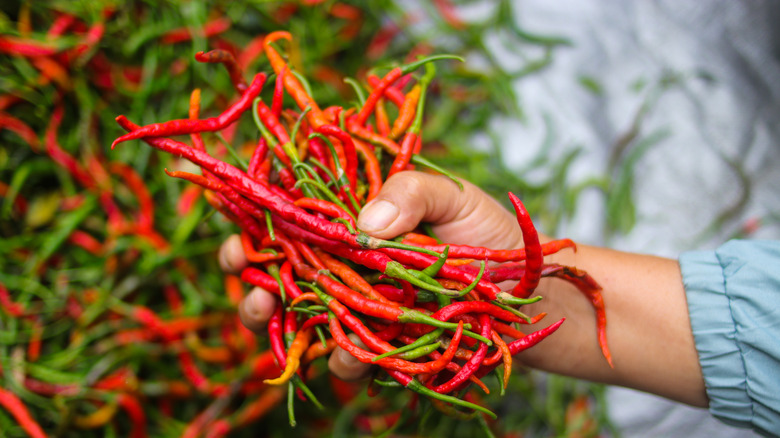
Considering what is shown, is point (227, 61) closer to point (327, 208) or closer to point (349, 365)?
point (327, 208)

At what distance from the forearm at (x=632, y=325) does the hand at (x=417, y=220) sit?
149mm

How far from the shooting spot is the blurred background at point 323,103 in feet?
4.37

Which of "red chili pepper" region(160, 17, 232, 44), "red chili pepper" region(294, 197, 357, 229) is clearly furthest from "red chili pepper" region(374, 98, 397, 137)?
"red chili pepper" region(160, 17, 232, 44)

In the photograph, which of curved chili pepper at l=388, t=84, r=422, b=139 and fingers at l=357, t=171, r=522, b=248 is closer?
fingers at l=357, t=171, r=522, b=248

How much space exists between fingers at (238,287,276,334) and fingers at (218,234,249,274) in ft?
0.33

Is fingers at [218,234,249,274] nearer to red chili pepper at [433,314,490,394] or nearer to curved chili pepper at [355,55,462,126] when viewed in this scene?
curved chili pepper at [355,55,462,126]

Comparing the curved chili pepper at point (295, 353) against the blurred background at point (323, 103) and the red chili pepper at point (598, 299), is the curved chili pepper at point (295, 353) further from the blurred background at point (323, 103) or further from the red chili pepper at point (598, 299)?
the red chili pepper at point (598, 299)

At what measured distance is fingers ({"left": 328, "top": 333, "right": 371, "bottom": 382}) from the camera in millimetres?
859

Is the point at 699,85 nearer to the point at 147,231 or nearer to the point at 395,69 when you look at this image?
the point at 395,69

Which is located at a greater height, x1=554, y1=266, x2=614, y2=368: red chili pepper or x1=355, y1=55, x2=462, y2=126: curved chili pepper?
x1=355, y1=55, x2=462, y2=126: curved chili pepper

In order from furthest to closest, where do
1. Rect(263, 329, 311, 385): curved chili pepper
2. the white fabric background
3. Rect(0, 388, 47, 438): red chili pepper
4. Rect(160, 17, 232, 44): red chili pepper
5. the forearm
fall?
the white fabric background, Rect(160, 17, 232, 44): red chili pepper, Rect(0, 388, 47, 438): red chili pepper, the forearm, Rect(263, 329, 311, 385): curved chili pepper

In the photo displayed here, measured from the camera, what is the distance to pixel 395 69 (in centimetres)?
92

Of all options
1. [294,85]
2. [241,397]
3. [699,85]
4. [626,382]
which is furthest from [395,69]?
[699,85]

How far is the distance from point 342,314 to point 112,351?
88 cm
